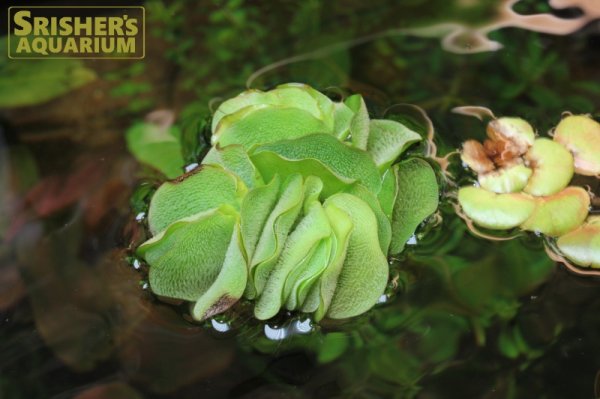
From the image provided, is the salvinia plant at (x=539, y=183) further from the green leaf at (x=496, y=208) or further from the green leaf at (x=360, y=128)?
the green leaf at (x=360, y=128)

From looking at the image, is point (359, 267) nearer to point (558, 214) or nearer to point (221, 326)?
point (221, 326)

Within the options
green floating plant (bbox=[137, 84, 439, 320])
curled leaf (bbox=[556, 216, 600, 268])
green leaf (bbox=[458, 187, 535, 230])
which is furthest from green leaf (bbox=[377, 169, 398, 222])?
curled leaf (bbox=[556, 216, 600, 268])

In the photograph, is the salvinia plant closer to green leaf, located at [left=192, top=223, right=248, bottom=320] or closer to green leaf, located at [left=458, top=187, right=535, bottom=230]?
green leaf, located at [left=458, top=187, right=535, bottom=230]

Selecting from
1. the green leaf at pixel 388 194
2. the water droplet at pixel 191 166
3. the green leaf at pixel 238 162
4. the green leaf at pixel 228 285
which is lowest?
the green leaf at pixel 228 285

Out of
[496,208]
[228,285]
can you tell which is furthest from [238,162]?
[496,208]

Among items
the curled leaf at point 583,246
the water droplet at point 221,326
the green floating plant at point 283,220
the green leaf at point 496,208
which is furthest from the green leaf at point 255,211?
the curled leaf at point 583,246
